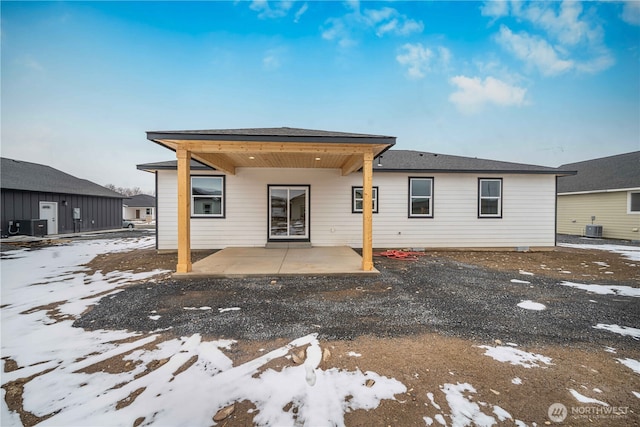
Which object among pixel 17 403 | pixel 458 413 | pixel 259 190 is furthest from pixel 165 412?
pixel 259 190

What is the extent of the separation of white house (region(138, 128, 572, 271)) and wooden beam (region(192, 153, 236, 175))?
17cm

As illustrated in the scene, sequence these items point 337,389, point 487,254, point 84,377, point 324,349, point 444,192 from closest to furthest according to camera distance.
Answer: point 337,389
point 84,377
point 324,349
point 487,254
point 444,192

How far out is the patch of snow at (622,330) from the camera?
9.72 ft

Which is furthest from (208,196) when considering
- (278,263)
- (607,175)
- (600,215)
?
(607,175)

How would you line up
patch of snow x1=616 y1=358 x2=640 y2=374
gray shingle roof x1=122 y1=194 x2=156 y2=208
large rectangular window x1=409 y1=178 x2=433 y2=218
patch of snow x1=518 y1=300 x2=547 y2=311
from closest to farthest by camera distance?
patch of snow x1=616 y1=358 x2=640 y2=374, patch of snow x1=518 y1=300 x2=547 y2=311, large rectangular window x1=409 y1=178 x2=433 y2=218, gray shingle roof x1=122 y1=194 x2=156 y2=208

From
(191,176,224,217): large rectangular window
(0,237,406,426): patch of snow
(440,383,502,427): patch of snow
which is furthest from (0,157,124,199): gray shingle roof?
(440,383,502,427): patch of snow

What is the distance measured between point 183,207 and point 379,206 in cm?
621

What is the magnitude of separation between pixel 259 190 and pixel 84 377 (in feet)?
23.0

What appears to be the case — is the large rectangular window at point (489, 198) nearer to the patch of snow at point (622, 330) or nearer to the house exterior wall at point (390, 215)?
the house exterior wall at point (390, 215)

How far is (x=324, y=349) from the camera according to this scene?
2619mm

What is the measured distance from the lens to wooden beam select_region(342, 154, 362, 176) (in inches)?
256

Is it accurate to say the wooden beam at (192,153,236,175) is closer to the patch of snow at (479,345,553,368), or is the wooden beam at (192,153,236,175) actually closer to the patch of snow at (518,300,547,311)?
the patch of snow at (479,345,553,368)

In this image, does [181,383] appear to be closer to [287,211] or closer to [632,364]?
[632,364]

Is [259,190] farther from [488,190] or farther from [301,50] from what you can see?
[301,50]
